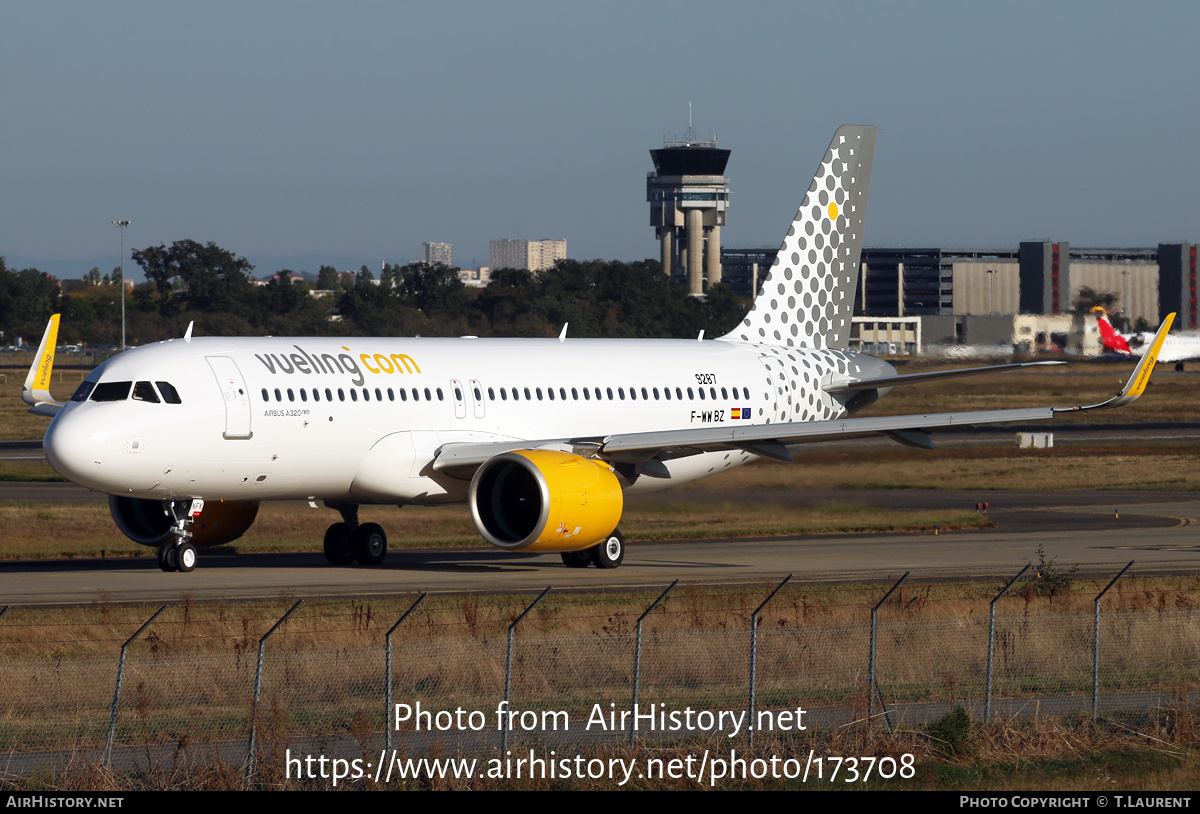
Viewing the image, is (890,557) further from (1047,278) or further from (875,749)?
(1047,278)

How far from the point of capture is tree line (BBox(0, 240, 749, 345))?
401ft

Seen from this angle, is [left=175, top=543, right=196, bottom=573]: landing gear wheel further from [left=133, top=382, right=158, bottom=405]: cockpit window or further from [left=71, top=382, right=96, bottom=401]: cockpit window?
[left=71, top=382, right=96, bottom=401]: cockpit window

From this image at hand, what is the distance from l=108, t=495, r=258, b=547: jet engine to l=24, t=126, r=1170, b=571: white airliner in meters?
0.04

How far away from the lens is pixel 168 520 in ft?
107

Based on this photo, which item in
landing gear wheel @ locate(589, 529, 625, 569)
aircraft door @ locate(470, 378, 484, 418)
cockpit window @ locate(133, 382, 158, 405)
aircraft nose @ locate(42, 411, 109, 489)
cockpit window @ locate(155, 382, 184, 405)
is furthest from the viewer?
aircraft door @ locate(470, 378, 484, 418)

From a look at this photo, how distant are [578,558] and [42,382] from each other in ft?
42.5

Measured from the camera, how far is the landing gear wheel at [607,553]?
3303 cm

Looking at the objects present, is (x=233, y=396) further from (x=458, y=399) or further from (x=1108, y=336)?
(x=1108, y=336)

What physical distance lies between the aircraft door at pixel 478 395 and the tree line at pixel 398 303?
7246cm

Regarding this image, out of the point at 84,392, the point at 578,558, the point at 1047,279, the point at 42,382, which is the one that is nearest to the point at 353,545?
the point at 578,558

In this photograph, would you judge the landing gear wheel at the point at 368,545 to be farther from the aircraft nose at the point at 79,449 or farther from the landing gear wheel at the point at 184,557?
the aircraft nose at the point at 79,449

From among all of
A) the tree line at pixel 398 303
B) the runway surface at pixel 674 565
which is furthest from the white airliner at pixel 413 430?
the tree line at pixel 398 303

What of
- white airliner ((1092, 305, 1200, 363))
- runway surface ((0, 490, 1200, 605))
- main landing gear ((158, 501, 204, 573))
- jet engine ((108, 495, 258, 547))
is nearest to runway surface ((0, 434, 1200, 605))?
runway surface ((0, 490, 1200, 605))
